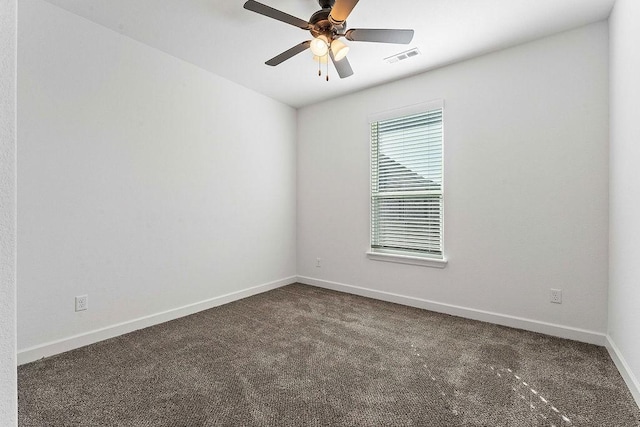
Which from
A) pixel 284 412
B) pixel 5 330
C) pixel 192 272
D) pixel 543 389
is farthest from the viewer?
pixel 192 272

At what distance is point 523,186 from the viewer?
2814 millimetres

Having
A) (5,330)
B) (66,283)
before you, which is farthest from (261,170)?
(5,330)

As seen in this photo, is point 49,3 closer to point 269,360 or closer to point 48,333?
point 48,333

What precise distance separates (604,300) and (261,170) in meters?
3.73

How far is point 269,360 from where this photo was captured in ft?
7.31

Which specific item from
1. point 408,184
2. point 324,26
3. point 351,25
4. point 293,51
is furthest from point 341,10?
point 408,184

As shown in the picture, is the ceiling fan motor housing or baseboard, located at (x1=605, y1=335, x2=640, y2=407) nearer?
baseboard, located at (x1=605, y1=335, x2=640, y2=407)

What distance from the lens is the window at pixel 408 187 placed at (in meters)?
3.39

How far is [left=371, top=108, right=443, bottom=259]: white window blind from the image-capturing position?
3395 millimetres

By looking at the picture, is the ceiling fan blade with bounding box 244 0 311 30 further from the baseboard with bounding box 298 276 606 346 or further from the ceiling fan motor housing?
the baseboard with bounding box 298 276 606 346

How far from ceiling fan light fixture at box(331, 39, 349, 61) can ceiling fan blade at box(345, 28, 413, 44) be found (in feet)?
0.25

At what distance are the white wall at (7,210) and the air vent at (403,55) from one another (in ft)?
9.58

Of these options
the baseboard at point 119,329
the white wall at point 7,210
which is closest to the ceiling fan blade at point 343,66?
the white wall at point 7,210

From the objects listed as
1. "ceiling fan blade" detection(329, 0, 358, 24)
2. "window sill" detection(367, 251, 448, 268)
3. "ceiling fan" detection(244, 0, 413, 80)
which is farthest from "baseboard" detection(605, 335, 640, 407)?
"ceiling fan blade" detection(329, 0, 358, 24)
